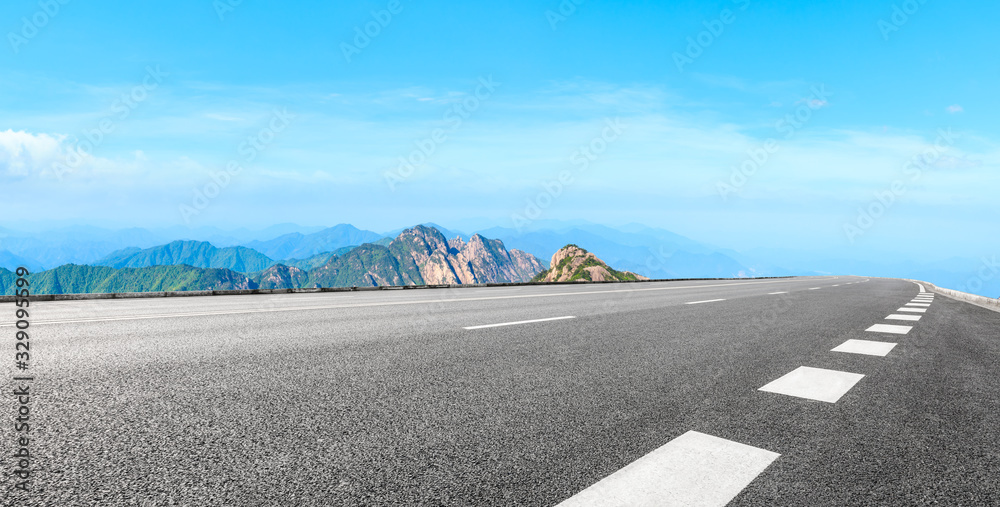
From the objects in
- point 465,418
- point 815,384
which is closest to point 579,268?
point 815,384

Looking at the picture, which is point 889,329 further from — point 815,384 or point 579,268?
point 579,268

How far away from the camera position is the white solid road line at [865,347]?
18.2 ft

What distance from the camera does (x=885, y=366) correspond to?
15.7 ft

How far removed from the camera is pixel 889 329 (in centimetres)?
777

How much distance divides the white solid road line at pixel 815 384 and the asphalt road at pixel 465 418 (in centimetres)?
10

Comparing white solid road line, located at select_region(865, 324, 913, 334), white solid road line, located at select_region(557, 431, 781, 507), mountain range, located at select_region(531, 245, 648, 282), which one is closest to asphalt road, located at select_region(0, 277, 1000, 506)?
white solid road line, located at select_region(557, 431, 781, 507)

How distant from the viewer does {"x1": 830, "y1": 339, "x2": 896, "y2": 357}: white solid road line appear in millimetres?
5533

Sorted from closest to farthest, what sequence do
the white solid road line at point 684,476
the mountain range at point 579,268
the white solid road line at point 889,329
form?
the white solid road line at point 684,476 → the white solid road line at point 889,329 → the mountain range at point 579,268

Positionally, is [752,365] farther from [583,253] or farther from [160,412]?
[583,253]

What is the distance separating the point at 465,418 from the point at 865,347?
17.6 ft

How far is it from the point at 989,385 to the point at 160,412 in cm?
612

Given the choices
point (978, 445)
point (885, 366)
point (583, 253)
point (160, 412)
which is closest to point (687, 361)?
point (885, 366)

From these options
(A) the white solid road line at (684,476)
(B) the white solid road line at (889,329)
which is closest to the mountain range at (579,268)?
(B) the white solid road line at (889,329)

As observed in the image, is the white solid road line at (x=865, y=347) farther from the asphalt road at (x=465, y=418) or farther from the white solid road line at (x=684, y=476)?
the white solid road line at (x=684, y=476)
